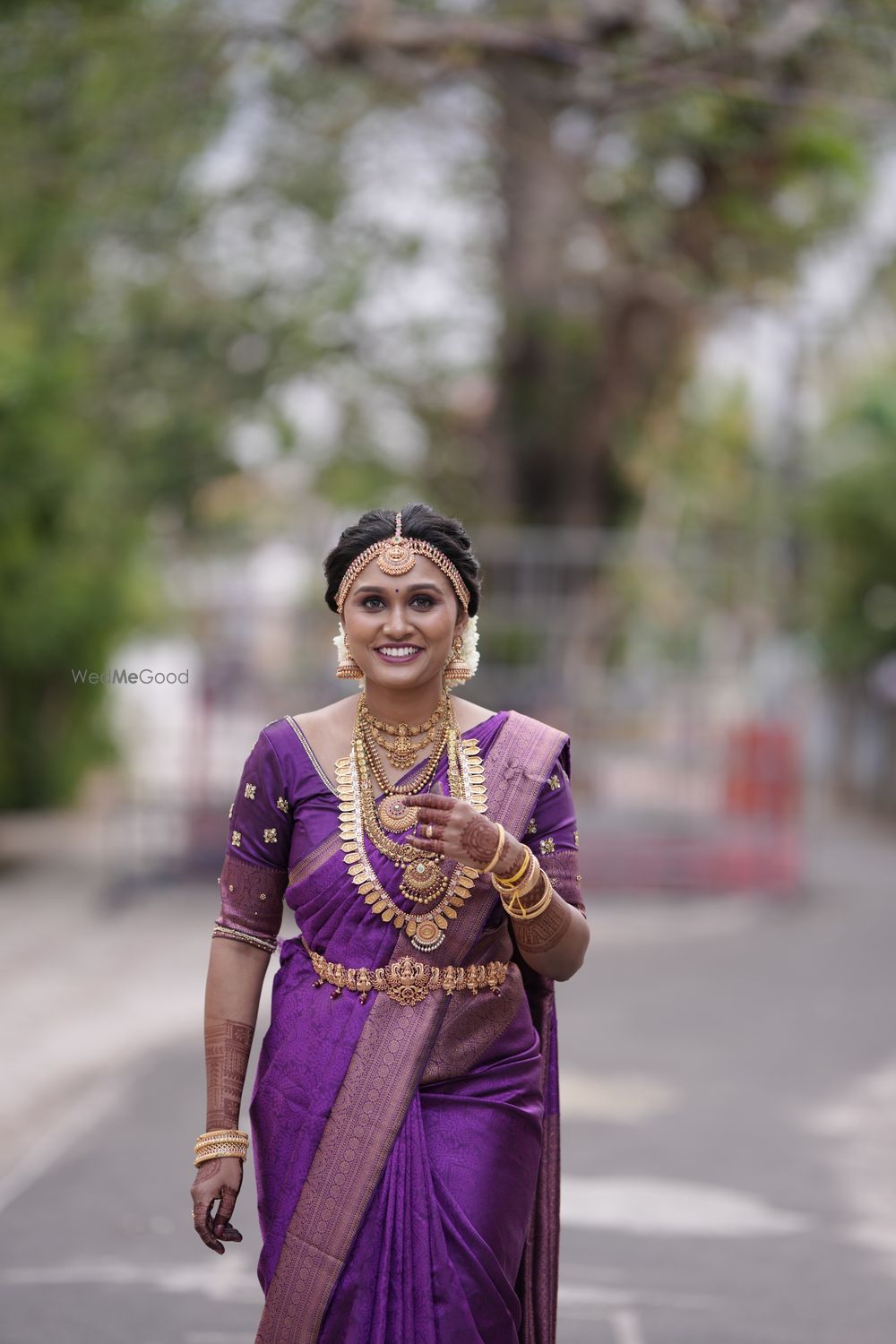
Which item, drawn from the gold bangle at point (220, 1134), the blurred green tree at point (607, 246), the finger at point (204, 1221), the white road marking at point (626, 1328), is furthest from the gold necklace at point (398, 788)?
the blurred green tree at point (607, 246)

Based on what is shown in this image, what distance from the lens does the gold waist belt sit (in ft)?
8.45

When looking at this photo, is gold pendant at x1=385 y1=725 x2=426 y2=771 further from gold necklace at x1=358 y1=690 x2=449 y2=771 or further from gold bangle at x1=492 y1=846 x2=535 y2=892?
gold bangle at x1=492 y1=846 x2=535 y2=892

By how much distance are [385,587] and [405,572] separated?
4cm

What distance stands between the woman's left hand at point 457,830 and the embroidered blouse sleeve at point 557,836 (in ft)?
0.81

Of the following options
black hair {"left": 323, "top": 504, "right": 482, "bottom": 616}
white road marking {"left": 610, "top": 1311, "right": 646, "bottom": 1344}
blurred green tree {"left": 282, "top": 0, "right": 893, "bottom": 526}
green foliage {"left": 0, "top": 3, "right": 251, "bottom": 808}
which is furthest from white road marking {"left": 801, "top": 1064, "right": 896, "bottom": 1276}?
blurred green tree {"left": 282, "top": 0, "right": 893, "bottom": 526}

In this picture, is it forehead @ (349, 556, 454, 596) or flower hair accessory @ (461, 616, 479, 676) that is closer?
forehead @ (349, 556, 454, 596)

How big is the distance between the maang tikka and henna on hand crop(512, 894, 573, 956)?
45 cm

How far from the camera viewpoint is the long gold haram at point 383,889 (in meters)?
2.60

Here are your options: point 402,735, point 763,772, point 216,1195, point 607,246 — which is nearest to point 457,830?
point 402,735

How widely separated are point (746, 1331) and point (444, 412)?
1261cm

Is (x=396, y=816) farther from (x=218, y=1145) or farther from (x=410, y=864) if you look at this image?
(x=218, y=1145)

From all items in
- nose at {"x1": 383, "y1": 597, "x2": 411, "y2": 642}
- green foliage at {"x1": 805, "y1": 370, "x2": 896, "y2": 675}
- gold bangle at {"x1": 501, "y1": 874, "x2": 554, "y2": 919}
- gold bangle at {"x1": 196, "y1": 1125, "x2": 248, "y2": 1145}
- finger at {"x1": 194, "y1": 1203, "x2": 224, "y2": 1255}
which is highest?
green foliage at {"x1": 805, "y1": 370, "x2": 896, "y2": 675}

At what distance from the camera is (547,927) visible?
2.55 meters

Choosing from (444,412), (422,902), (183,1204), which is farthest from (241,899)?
(444,412)
